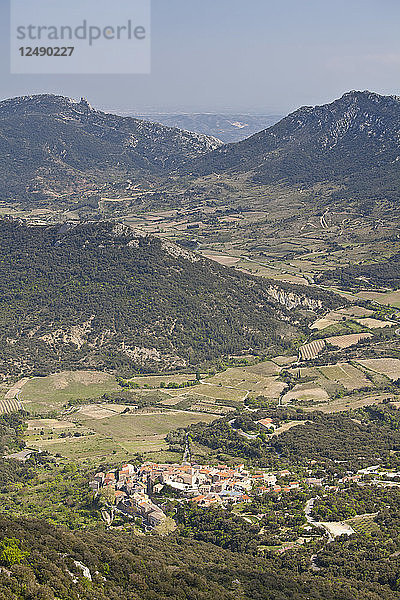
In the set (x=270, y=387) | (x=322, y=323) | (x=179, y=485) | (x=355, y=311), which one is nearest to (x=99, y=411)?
(x=270, y=387)

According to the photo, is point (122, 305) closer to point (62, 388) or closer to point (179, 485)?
point (62, 388)

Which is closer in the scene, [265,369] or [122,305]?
[265,369]

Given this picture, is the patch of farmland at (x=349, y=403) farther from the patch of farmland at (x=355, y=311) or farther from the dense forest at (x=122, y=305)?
the patch of farmland at (x=355, y=311)

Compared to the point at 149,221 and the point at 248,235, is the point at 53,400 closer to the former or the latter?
the point at 248,235

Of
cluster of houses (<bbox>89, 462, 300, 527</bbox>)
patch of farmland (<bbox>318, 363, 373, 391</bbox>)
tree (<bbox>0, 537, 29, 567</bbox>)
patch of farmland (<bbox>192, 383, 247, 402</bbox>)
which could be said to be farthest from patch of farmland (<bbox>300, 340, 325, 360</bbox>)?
tree (<bbox>0, 537, 29, 567</bbox>)

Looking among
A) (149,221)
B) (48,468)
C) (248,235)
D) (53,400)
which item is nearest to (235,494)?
(48,468)

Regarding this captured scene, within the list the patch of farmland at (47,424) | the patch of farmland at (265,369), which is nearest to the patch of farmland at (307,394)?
the patch of farmland at (265,369)
